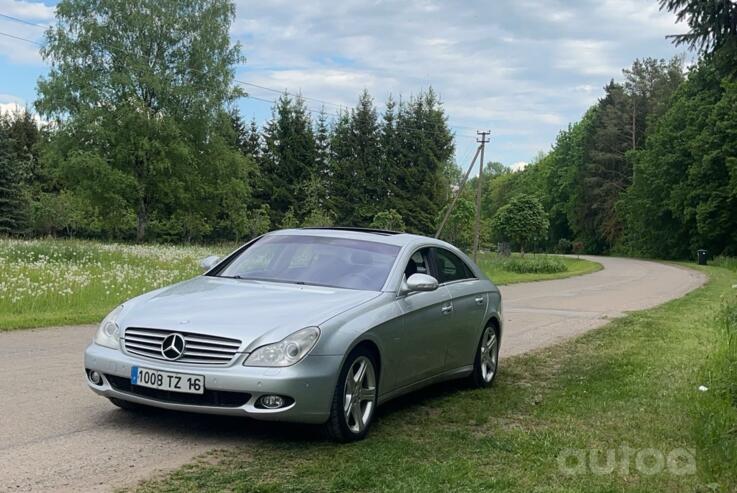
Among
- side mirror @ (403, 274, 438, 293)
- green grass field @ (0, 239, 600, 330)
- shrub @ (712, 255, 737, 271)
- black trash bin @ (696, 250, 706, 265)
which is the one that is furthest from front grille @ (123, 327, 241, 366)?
black trash bin @ (696, 250, 706, 265)

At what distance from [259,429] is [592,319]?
11.3 m

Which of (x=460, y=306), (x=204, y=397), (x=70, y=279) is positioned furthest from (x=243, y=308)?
(x=70, y=279)

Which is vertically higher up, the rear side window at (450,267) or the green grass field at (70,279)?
the rear side window at (450,267)

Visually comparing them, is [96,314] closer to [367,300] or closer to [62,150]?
[367,300]

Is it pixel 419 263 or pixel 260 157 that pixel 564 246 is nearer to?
pixel 260 157

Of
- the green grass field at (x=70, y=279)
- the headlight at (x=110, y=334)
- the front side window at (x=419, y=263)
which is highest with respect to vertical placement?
the front side window at (x=419, y=263)

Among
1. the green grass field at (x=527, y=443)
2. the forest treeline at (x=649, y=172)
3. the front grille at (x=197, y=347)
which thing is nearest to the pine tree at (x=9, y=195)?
the forest treeline at (x=649, y=172)

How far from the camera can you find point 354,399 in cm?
568

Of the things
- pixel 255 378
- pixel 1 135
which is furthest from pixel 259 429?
pixel 1 135

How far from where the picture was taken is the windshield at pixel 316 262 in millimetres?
6574

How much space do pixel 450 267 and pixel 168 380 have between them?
341 cm

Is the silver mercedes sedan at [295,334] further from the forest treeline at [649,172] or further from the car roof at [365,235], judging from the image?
the forest treeline at [649,172]

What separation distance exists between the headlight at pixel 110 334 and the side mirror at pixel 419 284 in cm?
230

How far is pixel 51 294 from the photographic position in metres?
13.5
